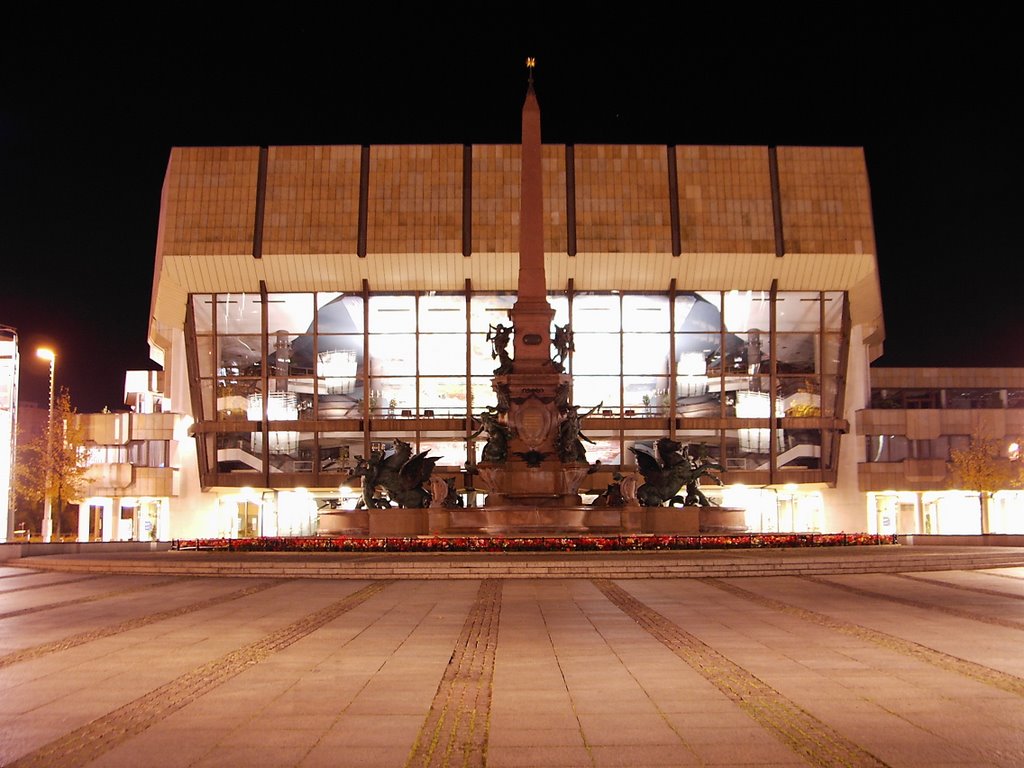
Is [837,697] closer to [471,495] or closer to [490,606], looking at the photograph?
[490,606]

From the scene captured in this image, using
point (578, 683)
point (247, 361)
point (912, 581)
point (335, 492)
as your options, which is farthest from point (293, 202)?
point (578, 683)

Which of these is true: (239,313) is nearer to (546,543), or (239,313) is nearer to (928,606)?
(546,543)

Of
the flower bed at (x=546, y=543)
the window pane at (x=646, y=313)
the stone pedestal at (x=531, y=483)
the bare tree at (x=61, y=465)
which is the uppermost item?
the window pane at (x=646, y=313)

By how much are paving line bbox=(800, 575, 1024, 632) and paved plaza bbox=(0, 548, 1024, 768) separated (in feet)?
0.43

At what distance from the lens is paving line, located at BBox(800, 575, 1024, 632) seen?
584 inches

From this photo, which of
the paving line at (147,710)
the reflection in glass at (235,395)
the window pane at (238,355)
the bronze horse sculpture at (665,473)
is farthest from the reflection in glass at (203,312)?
the paving line at (147,710)

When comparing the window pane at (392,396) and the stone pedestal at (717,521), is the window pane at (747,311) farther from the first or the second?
the stone pedestal at (717,521)

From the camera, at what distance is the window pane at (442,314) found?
188ft

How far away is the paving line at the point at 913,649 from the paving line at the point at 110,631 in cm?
915

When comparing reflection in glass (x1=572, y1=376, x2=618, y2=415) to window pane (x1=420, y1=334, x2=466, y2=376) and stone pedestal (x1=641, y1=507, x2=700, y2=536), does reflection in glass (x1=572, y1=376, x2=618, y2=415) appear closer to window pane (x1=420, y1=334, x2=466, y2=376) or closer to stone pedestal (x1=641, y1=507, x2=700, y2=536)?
window pane (x1=420, y1=334, x2=466, y2=376)

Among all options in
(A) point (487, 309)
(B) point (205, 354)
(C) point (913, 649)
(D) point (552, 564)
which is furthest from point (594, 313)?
(C) point (913, 649)

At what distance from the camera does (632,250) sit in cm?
5469

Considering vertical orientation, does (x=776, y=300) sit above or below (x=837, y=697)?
above

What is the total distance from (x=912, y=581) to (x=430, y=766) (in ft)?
55.7
